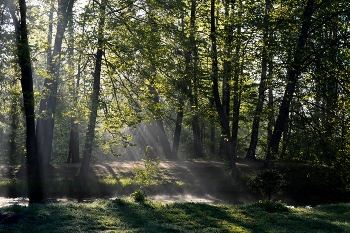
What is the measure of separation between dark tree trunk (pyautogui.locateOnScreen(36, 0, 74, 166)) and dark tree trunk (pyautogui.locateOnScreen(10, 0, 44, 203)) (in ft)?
2.58

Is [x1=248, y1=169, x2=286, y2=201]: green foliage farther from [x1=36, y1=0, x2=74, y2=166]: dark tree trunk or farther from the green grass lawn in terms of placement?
[x1=36, y1=0, x2=74, y2=166]: dark tree trunk

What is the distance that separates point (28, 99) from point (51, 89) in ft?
8.15

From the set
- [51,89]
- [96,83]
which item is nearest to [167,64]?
[96,83]

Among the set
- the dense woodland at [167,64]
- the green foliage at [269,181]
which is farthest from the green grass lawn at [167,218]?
the dense woodland at [167,64]

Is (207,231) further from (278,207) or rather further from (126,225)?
(278,207)

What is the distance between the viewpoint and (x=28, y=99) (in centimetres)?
1938

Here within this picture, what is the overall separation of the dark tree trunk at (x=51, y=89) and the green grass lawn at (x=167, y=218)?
27.8 ft

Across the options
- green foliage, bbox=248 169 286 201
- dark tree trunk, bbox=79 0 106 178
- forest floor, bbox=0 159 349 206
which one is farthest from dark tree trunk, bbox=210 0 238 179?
green foliage, bbox=248 169 286 201

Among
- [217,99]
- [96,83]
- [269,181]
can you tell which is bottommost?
[269,181]

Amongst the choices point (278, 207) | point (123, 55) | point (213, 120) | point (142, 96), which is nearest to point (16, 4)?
point (123, 55)

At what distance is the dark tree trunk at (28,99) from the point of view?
1802cm

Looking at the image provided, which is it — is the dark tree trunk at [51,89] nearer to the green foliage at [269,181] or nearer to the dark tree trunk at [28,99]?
the dark tree trunk at [28,99]

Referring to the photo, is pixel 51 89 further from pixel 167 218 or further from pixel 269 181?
pixel 167 218

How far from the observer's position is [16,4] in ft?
64.3
